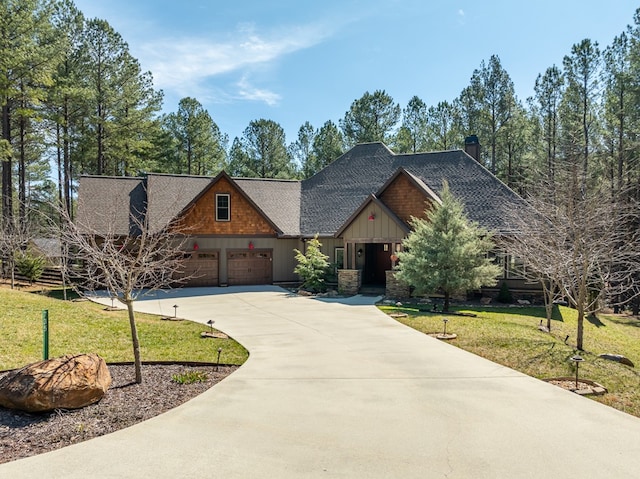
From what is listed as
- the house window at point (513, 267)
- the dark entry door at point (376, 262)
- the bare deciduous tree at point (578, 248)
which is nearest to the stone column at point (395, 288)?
the dark entry door at point (376, 262)

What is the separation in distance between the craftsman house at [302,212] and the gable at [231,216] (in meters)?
0.05

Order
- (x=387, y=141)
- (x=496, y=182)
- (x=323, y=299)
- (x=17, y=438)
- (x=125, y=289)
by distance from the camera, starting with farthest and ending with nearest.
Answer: (x=387, y=141) < (x=496, y=182) < (x=323, y=299) < (x=125, y=289) < (x=17, y=438)

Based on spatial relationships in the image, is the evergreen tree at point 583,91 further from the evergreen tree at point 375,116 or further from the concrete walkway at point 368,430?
the concrete walkway at point 368,430

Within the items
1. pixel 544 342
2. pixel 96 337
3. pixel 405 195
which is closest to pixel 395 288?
pixel 405 195

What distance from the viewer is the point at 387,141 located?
41.3 metres

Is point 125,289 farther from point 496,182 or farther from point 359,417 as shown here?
point 496,182

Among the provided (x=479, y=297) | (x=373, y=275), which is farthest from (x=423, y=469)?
(x=373, y=275)

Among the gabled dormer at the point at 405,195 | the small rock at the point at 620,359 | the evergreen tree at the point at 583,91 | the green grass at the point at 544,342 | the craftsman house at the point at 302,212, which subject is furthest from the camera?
the evergreen tree at the point at 583,91

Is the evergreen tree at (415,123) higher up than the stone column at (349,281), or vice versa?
the evergreen tree at (415,123)

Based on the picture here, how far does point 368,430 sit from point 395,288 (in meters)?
14.0

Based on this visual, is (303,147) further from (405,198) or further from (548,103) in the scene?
(405,198)

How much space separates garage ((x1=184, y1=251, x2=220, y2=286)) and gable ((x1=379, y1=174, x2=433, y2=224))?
9.45 meters

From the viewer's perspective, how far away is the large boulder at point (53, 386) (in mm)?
6047

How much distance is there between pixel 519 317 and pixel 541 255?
3206 mm
